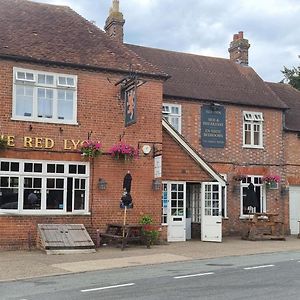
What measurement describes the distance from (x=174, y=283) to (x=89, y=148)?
8.09 meters

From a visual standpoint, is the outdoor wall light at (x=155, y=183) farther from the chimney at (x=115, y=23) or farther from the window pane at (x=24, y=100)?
the chimney at (x=115, y=23)

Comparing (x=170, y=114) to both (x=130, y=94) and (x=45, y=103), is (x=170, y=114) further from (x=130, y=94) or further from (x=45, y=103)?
(x=45, y=103)

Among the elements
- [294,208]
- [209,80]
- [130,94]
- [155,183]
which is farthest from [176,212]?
[294,208]

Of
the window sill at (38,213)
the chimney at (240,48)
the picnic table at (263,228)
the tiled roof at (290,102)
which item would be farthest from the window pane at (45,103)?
the chimney at (240,48)

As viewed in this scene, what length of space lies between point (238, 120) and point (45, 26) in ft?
33.0

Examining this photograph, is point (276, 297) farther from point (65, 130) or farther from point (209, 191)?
point (209, 191)

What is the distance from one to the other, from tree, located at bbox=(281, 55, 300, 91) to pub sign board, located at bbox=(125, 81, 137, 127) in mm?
28850

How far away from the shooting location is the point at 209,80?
2586 centimetres

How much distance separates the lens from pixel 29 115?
1748 centimetres

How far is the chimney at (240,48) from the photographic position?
93.5ft

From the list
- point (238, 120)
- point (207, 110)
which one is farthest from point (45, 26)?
point (238, 120)

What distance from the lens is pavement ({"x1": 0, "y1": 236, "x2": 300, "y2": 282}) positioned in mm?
12914

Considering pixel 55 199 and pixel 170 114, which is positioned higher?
pixel 170 114

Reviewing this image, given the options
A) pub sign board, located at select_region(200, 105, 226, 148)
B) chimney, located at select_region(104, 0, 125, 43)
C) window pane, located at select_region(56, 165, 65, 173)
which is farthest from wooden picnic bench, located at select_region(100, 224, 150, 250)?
chimney, located at select_region(104, 0, 125, 43)
